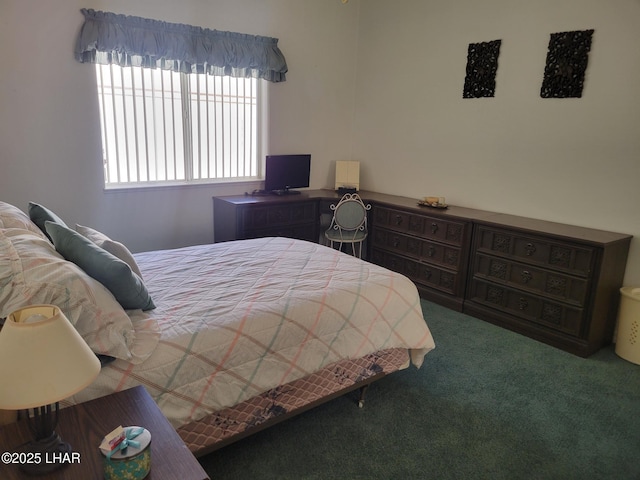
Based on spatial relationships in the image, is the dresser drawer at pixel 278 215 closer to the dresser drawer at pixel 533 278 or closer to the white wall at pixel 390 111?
the white wall at pixel 390 111

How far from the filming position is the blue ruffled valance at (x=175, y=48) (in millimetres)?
3455

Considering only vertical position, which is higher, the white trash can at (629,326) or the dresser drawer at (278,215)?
the dresser drawer at (278,215)

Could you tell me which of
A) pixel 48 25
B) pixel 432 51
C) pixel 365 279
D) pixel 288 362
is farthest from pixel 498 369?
pixel 48 25

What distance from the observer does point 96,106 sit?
143 inches

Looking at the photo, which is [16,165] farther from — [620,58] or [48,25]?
[620,58]

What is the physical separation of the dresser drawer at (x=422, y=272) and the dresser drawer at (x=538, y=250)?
1.37 feet

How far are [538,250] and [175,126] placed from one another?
3302 mm

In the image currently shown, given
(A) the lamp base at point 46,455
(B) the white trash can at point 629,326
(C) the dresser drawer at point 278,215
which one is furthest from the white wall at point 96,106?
(B) the white trash can at point 629,326

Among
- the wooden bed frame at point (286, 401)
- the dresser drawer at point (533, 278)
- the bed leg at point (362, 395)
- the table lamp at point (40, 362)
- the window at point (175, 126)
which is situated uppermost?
the window at point (175, 126)

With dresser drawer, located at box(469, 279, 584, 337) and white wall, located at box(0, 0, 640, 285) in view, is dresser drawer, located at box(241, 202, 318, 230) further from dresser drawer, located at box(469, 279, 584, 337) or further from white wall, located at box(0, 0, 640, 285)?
dresser drawer, located at box(469, 279, 584, 337)

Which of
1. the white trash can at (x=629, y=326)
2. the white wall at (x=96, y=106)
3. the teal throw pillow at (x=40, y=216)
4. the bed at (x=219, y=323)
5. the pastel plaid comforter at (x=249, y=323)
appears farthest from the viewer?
the white wall at (x=96, y=106)

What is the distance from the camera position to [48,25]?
10.9 feet

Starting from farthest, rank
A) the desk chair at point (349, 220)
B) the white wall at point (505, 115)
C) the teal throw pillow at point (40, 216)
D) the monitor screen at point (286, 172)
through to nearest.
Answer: the monitor screen at point (286, 172) < the desk chair at point (349, 220) < the white wall at point (505, 115) < the teal throw pillow at point (40, 216)

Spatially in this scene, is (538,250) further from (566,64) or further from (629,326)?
(566,64)
